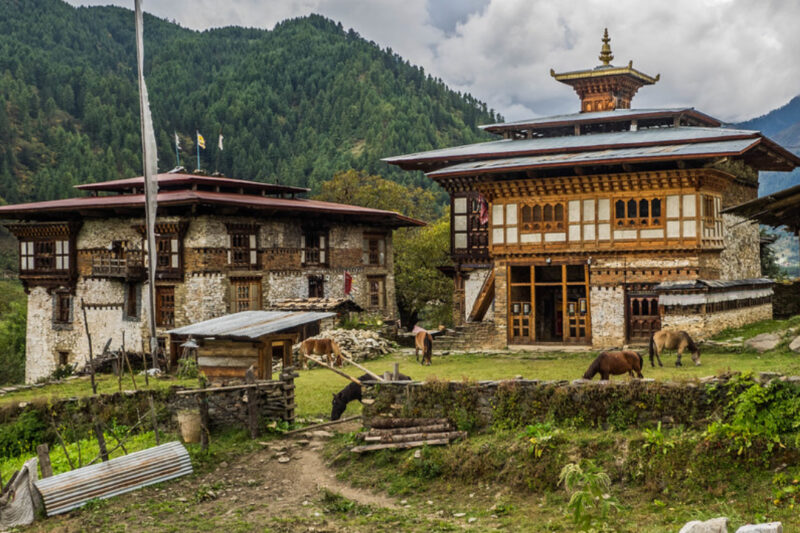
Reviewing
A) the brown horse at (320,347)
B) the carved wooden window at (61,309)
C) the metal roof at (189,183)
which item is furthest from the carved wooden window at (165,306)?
the brown horse at (320,347)

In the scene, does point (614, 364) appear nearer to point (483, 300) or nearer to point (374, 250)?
point (483, 300)

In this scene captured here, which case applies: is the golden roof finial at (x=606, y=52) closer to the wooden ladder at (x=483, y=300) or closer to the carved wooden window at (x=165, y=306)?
the wooden ladder at (x=483, y=300)

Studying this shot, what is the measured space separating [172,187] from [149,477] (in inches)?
998

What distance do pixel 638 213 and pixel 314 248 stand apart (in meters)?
18.9

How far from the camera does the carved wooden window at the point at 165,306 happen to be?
39062 mm

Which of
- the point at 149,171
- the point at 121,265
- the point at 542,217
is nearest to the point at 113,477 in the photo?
the point at 149,171

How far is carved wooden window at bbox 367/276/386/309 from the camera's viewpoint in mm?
48347

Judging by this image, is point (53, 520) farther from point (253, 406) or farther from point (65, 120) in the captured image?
point (65, 120)

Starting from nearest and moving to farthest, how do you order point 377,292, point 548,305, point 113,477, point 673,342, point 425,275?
1. point 113,477
2. point 673,342
3. point 548,305
4. point 377,292
5. point 425,275

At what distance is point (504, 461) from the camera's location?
1556 cm

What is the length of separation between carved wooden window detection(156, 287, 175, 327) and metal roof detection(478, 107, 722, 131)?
16.4 m

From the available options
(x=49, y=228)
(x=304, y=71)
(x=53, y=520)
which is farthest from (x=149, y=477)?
(x=304, y=71)

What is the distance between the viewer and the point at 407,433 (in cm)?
1742

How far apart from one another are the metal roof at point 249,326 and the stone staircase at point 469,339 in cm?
973
